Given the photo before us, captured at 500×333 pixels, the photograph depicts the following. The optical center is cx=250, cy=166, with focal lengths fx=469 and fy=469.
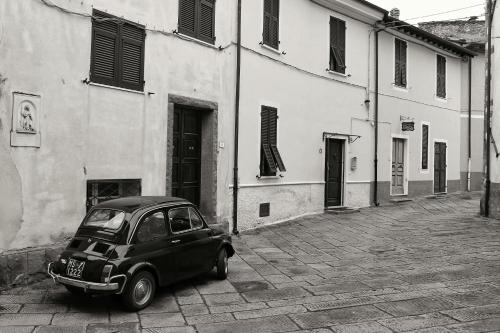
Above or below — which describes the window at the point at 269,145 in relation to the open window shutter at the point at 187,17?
below

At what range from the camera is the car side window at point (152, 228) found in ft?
20.6

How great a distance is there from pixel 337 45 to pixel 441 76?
760 cm

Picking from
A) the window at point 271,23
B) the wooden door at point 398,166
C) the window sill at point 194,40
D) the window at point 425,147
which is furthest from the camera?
the window at point 425,147

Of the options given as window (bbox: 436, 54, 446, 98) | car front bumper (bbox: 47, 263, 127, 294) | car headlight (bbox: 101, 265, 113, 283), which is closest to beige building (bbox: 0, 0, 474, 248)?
window (bbox: 436, 54, 446, 98)

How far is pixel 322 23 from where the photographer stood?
14750 mm

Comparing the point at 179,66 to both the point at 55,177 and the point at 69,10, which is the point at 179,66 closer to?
the point at 69,10

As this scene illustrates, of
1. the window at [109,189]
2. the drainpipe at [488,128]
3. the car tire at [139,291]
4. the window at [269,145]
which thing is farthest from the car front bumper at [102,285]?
the drainpipe at [488,128]

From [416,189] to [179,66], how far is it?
1256 cm

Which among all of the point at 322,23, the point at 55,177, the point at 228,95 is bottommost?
the point at 55,177

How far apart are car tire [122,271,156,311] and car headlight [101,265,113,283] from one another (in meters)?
0.28

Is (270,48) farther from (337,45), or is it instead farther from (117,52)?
(117,52)

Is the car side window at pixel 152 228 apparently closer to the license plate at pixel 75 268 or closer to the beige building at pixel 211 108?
the license plate at pixel 75 268

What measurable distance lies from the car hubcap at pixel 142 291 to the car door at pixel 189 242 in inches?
23.2

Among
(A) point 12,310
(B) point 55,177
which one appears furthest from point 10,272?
(B) point 55,177
